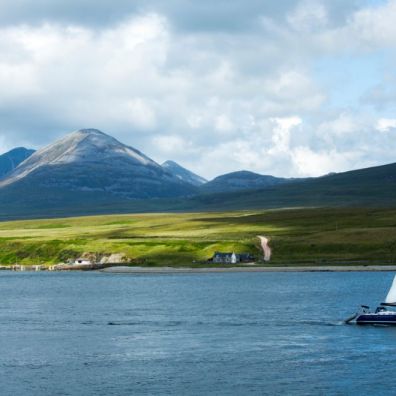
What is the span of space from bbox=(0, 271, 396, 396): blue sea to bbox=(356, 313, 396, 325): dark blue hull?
3.66ft

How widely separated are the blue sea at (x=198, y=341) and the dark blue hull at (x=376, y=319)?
1115 mm

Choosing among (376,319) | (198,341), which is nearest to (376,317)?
(376,319)

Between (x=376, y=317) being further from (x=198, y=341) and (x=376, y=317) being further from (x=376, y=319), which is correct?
(x=198, y=341)

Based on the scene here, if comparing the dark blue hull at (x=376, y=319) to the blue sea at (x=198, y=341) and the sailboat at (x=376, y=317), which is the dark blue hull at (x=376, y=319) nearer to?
the sailboat at (x=376, y=317)

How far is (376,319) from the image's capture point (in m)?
112

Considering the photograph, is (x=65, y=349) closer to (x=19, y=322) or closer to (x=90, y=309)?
(x=19, y=322)

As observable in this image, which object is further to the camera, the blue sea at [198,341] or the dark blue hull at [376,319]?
the dark blue hull at [376,319]

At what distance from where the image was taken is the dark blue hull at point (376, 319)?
11125 centimetres

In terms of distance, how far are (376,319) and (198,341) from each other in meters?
23.5

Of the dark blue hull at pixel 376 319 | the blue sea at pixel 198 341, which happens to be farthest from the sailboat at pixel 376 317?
the blue sea at pixel 198 341

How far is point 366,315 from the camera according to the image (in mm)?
111188

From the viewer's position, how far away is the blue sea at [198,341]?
80250 millimetres

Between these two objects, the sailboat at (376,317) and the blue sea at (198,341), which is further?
the sailboat at (376,317)

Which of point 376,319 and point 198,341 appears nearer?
point 198,341
